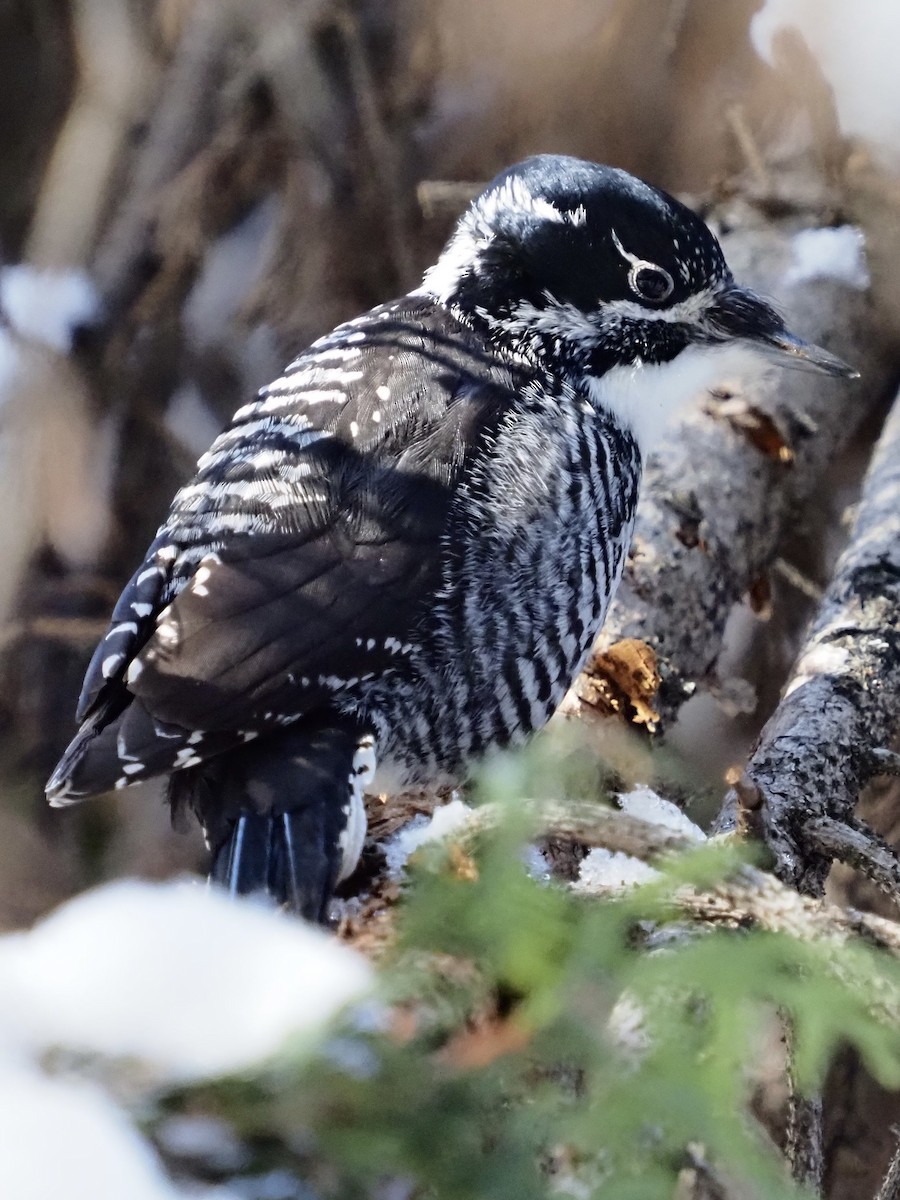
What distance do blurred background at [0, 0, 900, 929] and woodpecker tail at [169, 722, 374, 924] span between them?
130cm

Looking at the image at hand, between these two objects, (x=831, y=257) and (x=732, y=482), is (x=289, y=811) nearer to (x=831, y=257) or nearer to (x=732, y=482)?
(x=732, y=482)

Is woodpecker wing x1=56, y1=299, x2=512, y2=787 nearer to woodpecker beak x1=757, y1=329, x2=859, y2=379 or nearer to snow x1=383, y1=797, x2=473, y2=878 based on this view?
snow x1=383, y1=797, x2=473, y2=878

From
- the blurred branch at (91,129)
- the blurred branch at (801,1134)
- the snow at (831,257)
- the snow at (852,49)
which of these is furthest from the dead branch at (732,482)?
the blurred branch at (91,129)

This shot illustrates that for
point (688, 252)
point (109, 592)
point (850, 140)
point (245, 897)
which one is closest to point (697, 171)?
point (850, 140)

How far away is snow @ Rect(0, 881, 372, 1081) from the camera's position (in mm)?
1172

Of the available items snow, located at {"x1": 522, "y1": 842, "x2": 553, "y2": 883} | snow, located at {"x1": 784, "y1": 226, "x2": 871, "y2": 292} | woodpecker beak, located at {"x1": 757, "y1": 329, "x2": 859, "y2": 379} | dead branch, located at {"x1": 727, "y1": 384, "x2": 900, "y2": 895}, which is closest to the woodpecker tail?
snow, located at {"x1": 522, "y1": 842, "x2": 553, "y2": 883}

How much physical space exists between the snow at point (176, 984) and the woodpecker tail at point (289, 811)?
0.05m

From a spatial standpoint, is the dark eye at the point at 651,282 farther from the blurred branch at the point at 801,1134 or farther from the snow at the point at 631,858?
the blurred branch at the point at 801,1134

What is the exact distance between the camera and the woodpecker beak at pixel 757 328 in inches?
92.7

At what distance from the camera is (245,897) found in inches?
65.5

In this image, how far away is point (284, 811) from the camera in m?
1.74

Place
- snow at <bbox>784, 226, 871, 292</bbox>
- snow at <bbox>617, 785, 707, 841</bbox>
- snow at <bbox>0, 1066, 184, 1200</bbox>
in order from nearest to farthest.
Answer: snow at <bbox>0, 1066, 184, 1200</bbox> < snow at <bbox>617, 785, 707, 841</bbox> < snow at <bbox>784, 226, 871, 292</bbox>

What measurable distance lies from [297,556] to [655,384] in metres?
0.87

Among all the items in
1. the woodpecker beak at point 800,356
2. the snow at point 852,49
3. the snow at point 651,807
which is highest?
the snow at point 852,49
